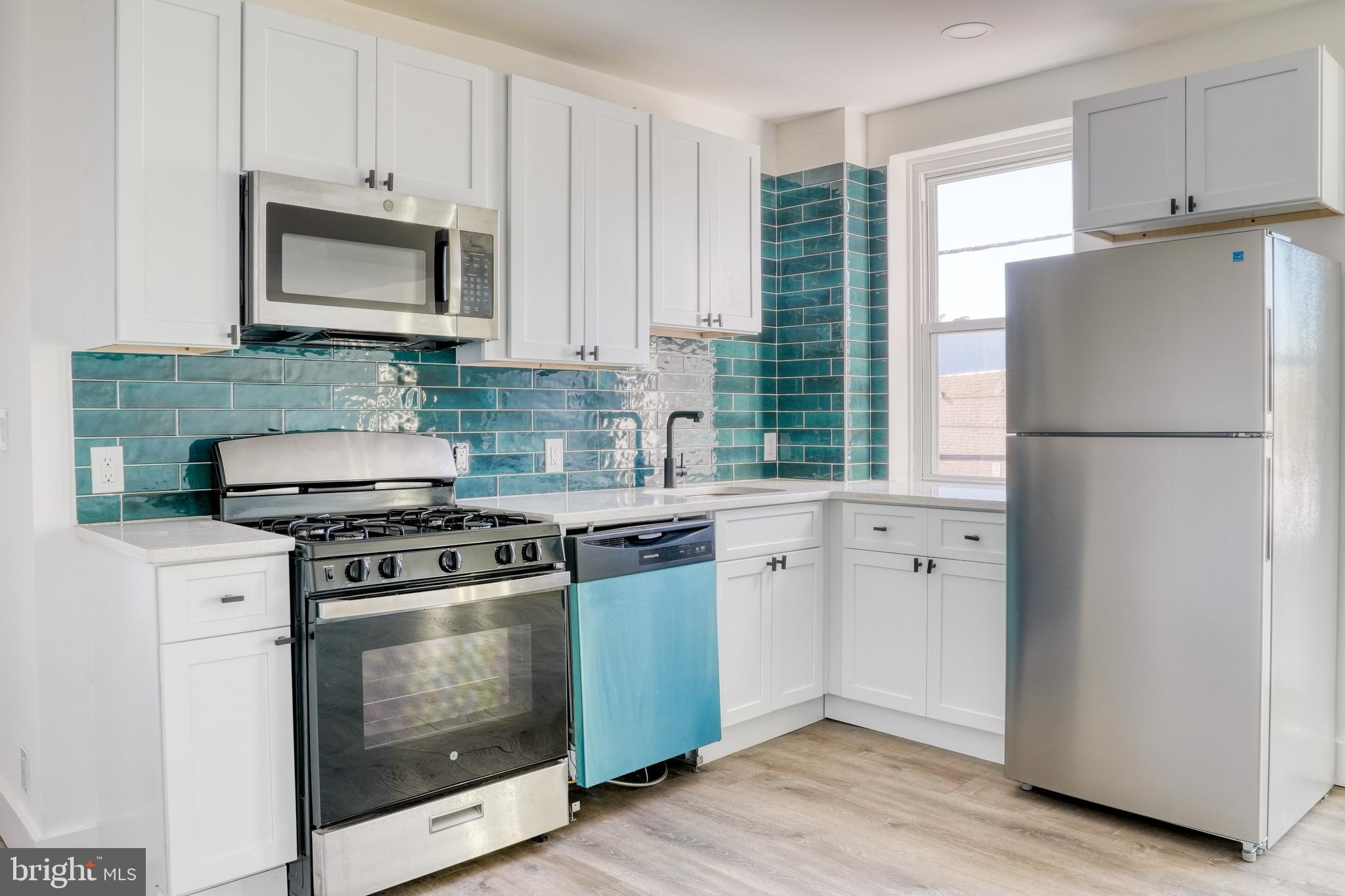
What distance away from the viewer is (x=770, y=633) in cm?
338

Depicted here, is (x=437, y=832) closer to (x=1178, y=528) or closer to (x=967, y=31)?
(x=1178, y=528)

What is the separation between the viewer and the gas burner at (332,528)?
7.55ft

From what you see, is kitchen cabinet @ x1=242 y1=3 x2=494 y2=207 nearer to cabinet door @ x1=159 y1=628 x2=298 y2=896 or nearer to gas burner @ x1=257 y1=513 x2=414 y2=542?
gas burner @ x1=257 y1=513 x2=414 y2=542

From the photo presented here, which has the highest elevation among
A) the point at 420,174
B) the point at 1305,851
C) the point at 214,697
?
the point at 420,174

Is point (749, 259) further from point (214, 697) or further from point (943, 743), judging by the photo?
point (214, 697)

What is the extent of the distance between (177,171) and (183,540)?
3.02 feet

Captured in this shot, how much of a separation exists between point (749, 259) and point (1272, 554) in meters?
2.17

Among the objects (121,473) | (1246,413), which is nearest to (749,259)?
(1246,413)

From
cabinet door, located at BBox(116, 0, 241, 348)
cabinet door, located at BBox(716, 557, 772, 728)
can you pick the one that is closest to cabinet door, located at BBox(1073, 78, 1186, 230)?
cabinet door, located at BBox(716, 557, 772, 728)

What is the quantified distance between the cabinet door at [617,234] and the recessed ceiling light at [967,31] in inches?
43.6

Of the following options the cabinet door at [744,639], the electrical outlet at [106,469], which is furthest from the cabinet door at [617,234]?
the electrical outlet at [106,469]

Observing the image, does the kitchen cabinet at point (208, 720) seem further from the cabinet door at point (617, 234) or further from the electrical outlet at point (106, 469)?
the cabinet door at point (617, 234)

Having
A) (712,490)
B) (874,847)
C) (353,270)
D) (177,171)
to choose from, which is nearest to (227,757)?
(353,270)

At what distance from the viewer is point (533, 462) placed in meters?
3.45
